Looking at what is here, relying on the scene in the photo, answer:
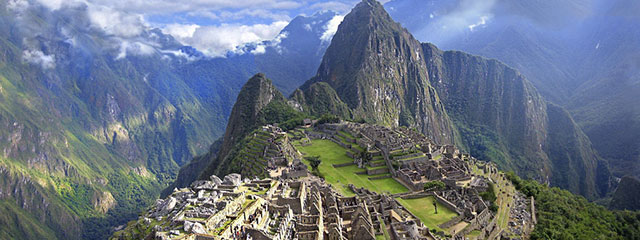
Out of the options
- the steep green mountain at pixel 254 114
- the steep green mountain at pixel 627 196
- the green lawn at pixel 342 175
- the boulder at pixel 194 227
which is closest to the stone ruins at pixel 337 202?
the boulder at pixel 194 227

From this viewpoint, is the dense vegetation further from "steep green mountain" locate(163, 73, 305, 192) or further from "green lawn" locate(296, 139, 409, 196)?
"steep green mountain" locate(163, 73, 305, 192)

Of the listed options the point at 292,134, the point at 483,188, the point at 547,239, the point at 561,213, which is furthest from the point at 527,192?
the point at 292,134

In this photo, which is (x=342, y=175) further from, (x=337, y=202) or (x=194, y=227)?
(x=194, y=227)

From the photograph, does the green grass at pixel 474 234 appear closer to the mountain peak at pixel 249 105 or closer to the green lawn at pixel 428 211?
the green lawn at pixel 428 211

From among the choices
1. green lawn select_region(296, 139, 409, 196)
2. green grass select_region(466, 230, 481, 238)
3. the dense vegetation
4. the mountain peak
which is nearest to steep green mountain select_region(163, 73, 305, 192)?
the mountain peak

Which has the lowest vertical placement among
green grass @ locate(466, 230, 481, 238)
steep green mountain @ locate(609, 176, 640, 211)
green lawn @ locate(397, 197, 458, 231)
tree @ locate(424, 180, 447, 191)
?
steep green mountain @ locate(609, 176, 640, 211)

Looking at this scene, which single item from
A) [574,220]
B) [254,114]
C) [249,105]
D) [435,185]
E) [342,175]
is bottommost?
[574,220]

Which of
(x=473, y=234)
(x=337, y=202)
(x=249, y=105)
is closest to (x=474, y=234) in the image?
(x=473, y=234)
